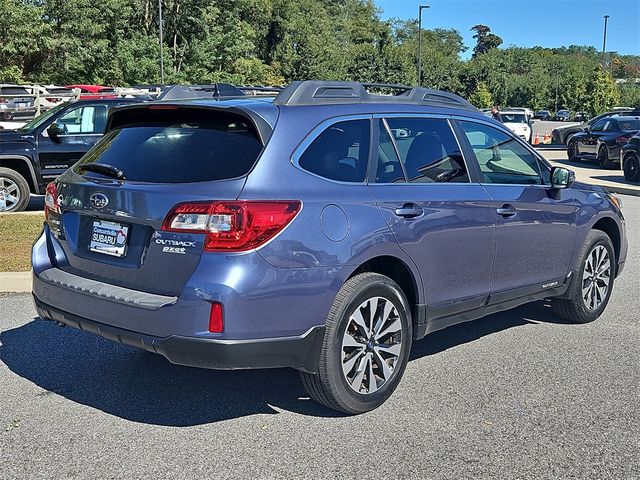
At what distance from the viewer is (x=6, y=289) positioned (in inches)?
275

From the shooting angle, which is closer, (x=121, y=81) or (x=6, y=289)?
(x=6, y=289)

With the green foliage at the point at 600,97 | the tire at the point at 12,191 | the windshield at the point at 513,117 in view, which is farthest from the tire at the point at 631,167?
A: the green foliage at the point at 600,97

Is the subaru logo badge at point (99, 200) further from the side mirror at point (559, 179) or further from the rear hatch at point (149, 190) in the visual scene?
the side mirror at point (559, 179)

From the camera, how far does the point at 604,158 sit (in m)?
22.2

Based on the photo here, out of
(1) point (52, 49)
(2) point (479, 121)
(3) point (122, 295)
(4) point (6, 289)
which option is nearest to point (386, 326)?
(3) point (122, 295)

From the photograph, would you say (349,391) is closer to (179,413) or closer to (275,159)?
(179,413)

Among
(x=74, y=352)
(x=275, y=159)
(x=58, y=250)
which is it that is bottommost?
(x=74, y=352)

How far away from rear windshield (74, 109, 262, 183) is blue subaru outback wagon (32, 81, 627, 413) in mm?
10

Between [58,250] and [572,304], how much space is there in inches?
158

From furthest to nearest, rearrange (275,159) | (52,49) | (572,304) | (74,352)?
(52,49)
(572,304)
(74,352)
(275,159)

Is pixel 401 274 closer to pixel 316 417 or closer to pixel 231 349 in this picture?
pixel 316 417

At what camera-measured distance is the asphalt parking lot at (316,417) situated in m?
3.60

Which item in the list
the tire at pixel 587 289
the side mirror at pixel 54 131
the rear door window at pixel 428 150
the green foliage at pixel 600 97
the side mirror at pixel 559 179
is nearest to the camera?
the rear door window at pixel 428 150

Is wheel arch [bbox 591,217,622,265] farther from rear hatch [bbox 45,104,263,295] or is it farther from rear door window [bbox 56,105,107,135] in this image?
rear door window [bbox 56,105,107,135]
